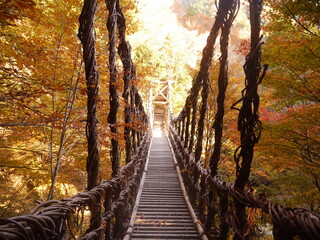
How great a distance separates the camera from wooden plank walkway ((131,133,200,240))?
3424 mm

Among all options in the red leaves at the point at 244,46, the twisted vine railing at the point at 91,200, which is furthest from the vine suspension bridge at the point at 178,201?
the red leaves at the point at 244,46

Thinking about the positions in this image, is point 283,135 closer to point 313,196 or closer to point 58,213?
point 313,196

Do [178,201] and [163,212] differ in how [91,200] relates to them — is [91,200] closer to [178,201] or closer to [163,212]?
[163,212]

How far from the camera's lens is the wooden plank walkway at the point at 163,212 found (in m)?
3.42

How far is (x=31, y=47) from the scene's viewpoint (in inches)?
141

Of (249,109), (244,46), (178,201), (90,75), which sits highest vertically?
(244,46)

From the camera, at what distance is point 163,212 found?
4340mm

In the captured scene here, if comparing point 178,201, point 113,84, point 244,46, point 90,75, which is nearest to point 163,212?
point 178,201

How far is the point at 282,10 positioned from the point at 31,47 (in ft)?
13.3

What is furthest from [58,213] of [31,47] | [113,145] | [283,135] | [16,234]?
[283,135]

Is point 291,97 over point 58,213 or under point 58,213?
over

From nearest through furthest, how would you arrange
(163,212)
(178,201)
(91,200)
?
(91,200)
(163,212)
(178,201)

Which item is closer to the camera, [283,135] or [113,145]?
[113,145]

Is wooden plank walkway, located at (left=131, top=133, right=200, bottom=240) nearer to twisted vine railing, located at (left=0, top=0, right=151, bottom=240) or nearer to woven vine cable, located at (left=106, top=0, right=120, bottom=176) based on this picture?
twisted vine railing, located at (left=0, top=0, right=151, bottom=240)
